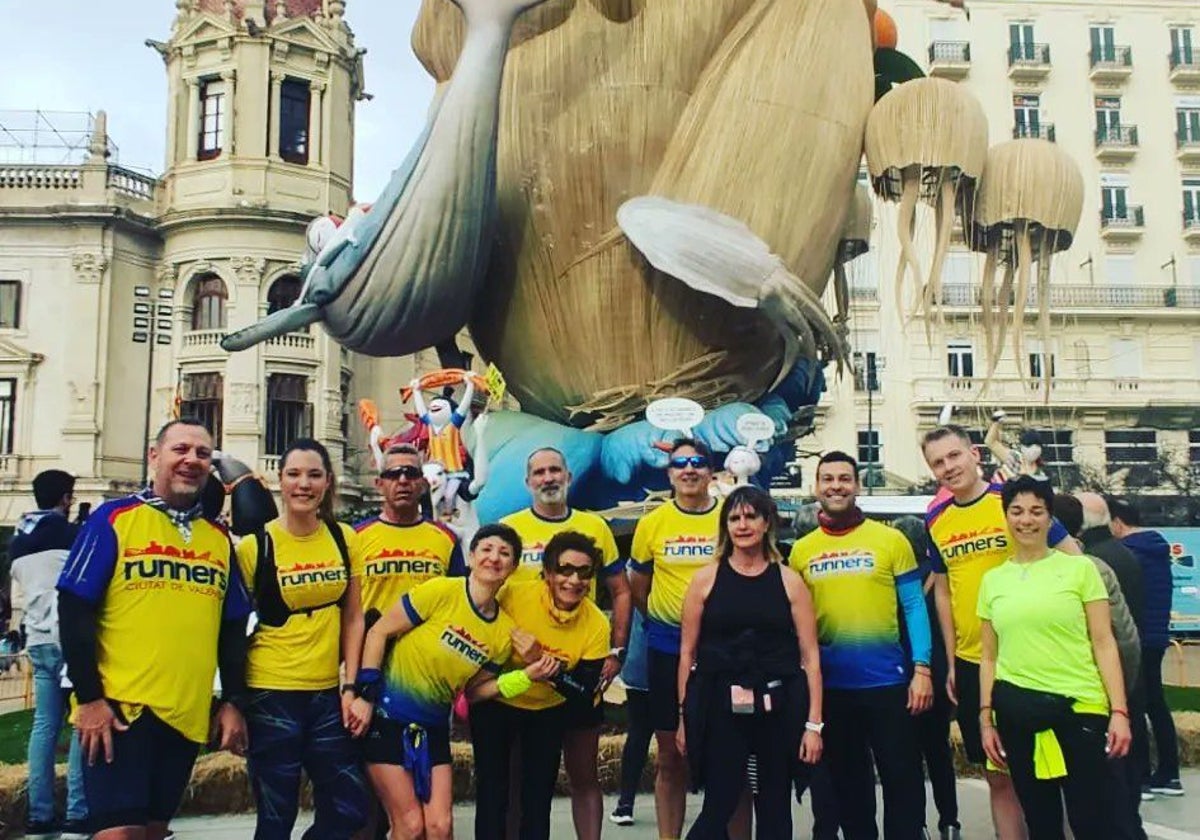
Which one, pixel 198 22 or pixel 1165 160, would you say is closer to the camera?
pixel 198 22

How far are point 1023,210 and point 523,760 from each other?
24.2ft

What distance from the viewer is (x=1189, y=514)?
999 inches

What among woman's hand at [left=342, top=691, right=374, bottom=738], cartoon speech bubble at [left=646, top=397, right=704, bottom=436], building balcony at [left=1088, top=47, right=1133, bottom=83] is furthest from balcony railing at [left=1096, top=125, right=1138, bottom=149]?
woman's hand at [left=342, top=691, right=374, bottom=738]

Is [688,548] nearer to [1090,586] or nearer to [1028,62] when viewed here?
[1090,586]

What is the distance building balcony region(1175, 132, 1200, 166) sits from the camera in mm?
38344

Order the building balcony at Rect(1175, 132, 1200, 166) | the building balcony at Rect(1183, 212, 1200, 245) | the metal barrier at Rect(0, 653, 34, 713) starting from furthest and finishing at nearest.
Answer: the building balcony at Rect(1175, 132, 1200, 166)
the building balcony at Rect(1183, 212, 1200, 245)
the metal barrier at Rect(0, 653, 34, 713)

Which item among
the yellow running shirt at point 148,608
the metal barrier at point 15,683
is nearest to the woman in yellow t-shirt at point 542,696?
the yellow running shirt at point 148,608

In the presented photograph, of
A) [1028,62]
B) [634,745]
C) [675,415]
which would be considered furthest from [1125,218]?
[634,745]

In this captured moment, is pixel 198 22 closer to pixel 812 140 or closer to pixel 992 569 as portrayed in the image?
pixel 812 140

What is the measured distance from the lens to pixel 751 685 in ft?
14.5

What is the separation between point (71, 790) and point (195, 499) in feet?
8.62

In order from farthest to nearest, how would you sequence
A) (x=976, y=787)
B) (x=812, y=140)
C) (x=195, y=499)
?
(x=812, y=140), (x=976, y=787), (x=195, y=499)

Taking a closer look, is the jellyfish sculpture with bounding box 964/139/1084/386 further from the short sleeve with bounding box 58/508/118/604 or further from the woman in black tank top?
the short sleeve with bounding box 58/508/118/604

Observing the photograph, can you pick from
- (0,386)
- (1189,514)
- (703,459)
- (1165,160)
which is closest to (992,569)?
(703,459)
